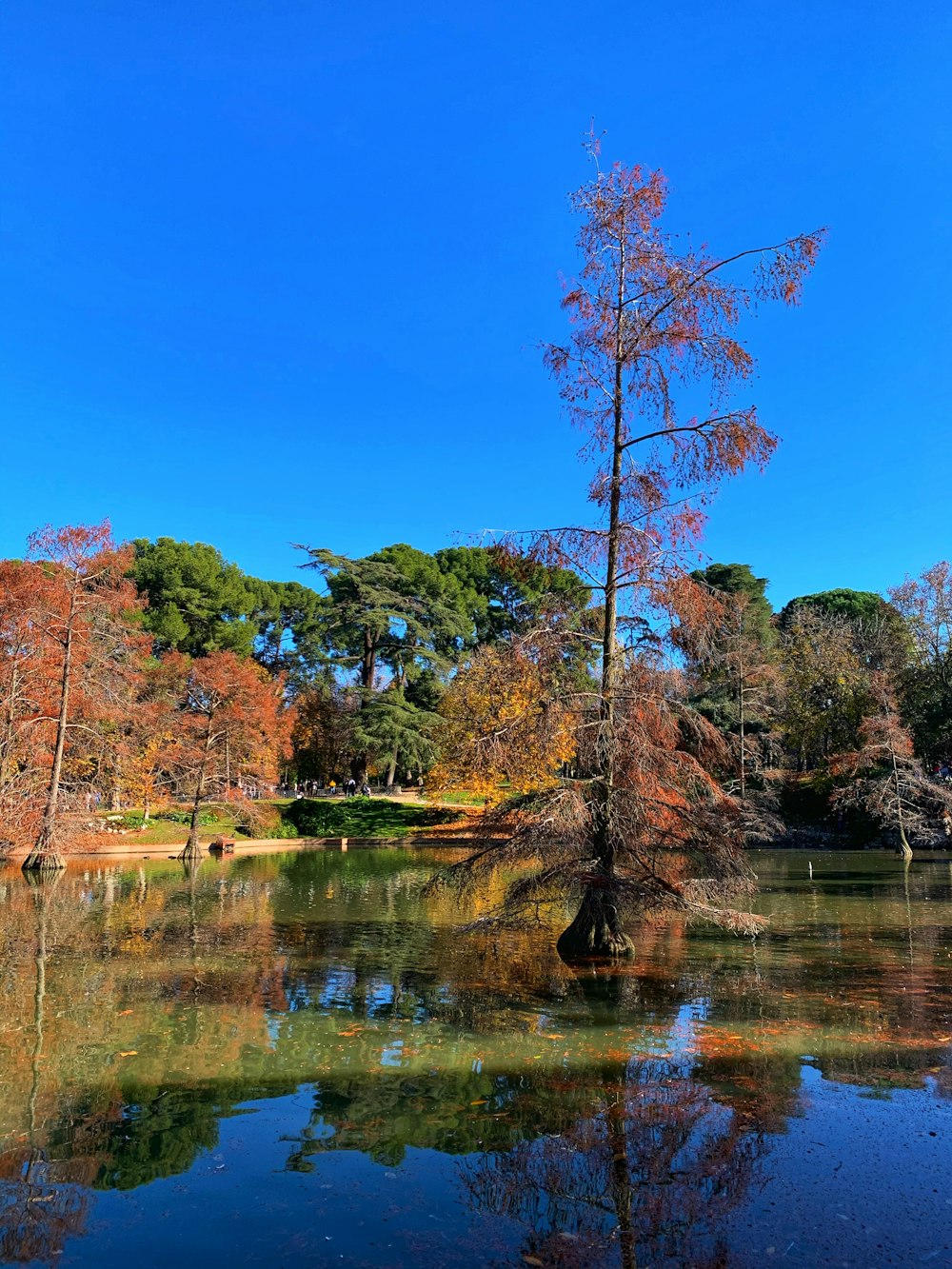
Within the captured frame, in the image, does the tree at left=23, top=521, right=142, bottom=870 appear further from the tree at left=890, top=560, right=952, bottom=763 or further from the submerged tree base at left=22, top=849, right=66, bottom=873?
the tree at left=890, top=560, right=952, bottom=763

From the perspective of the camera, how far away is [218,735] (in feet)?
111

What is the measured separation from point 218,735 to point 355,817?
1171 cm

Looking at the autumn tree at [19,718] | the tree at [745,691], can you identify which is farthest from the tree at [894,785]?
the autumn tree at [19,718]

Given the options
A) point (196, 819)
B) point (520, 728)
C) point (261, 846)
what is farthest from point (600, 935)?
point (261, 846)

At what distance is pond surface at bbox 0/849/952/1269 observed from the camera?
4.74 m

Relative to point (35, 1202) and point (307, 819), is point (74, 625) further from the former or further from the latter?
point (35, 1202)

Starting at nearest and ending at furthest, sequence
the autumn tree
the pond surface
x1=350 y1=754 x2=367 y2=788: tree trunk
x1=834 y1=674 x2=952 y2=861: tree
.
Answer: the pond surface → the autumn tree → x1=834 y1=674 x2=952 y2=861: tree → x1=350 y1=754 x2=367 y2=788: tree trunk

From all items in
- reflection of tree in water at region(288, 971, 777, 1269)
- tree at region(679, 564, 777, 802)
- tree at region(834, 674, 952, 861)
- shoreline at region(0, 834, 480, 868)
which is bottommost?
shoreline at region(0, 834, 480, 868)

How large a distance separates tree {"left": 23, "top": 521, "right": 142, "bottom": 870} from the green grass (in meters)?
16.6

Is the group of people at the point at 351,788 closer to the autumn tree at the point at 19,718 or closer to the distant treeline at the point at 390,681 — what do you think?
the distant treeline at the point at 390,681

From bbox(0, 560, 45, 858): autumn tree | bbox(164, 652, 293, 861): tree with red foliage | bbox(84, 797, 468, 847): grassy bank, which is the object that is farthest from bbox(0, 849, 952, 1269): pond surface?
bbox(84, 797, 468, 847): grassy bank

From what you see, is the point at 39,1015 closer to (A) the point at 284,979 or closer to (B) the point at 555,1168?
(A) the point at 284,979

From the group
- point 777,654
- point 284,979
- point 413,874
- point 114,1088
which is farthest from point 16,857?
point 777,654

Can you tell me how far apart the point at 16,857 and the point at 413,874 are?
46.7 ft
